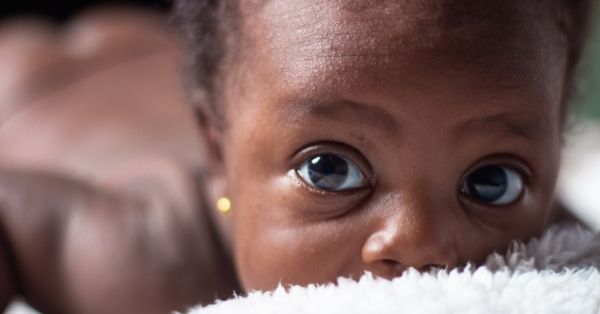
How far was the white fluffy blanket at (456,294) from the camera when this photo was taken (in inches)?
21.4

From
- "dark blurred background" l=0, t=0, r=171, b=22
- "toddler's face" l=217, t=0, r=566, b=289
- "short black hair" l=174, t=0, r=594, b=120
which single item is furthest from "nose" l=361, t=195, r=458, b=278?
"dark blurred background" l=0, t=0, r=171, b=22

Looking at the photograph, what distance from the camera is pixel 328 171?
0.66m

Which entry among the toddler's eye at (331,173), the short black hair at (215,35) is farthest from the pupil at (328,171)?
the short black hair at (215,35)

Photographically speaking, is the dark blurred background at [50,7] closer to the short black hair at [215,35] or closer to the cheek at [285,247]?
the short black hair at [215,35]

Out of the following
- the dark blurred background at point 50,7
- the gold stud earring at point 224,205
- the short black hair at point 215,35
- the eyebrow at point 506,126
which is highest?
the dark blurred background at point 50,7

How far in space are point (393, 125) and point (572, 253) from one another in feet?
0.53

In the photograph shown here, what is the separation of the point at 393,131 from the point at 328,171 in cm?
7

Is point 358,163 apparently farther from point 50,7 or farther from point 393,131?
point 50,7

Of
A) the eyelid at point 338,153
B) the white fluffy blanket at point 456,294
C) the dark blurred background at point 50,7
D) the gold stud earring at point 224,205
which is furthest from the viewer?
the dark blurred background at point 50,7

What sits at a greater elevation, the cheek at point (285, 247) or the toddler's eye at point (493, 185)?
the toddler's eye at point (493, 185)

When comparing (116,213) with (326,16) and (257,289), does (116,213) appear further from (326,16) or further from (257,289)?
(326,16)

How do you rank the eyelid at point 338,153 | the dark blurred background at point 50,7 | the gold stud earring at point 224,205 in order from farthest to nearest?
1. the dark blurred background at point 50,7
2. the gold stud earring at point 224,205
3. the eyelid at point 338,153

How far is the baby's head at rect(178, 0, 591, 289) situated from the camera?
61 cm

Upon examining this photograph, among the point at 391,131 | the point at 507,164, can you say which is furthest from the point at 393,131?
the point at 507,164
